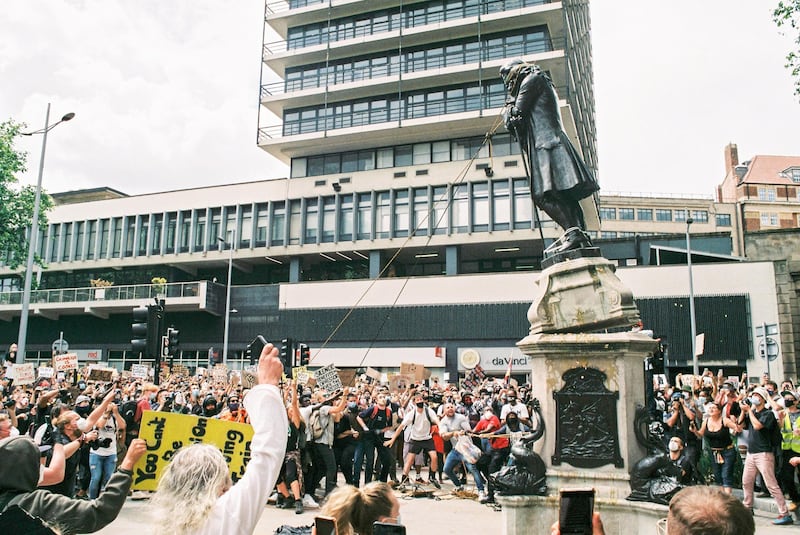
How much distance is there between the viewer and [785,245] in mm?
43000

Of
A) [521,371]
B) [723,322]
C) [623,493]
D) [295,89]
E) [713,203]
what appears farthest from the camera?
[713,203]

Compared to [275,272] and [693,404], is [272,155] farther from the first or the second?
[693,404]

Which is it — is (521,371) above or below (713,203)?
below

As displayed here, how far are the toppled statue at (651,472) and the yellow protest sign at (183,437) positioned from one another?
4.41 meters

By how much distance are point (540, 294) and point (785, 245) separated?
41947 millimetres

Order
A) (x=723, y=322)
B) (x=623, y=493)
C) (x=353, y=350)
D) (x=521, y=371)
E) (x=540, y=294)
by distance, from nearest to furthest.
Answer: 1. (x=623, y=493)
2. (x=540, y=294)
3. (x=723, y=322)
4. (x=521, y=371)
5. (x=353, y=350)

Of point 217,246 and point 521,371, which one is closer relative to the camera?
point 521,371

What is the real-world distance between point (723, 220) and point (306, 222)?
63.8 meters

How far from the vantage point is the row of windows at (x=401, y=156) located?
41156mm

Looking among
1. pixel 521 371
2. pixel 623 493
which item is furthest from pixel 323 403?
pixel 521 371

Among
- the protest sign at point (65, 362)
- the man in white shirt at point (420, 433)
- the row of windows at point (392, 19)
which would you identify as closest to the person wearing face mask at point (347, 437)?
the man in white shirt at point (420, 433)

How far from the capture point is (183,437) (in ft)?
16.7

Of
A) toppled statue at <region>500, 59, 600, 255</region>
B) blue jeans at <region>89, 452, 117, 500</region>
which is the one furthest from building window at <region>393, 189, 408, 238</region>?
toppled statue at <region>500, 59, 600, 255</region>

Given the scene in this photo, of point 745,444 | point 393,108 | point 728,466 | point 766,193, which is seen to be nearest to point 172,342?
point 728,466
